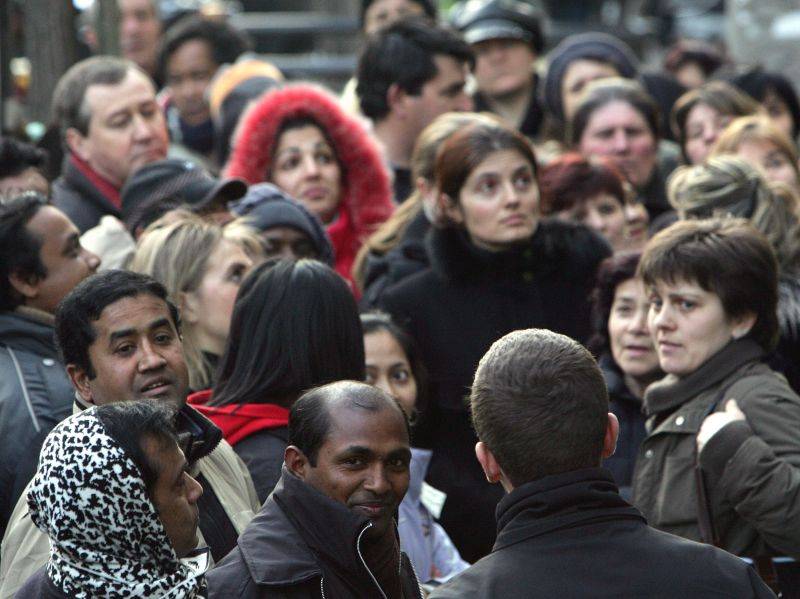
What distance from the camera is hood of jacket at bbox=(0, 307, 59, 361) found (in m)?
4.66

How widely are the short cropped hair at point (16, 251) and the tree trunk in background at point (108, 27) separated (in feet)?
11.8

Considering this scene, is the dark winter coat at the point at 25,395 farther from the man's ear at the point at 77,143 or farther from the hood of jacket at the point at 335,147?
the hood of jacket at the point at 335,147

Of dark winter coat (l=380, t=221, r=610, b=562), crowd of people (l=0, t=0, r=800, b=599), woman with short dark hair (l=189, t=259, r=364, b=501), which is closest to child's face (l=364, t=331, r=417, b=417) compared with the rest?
crowd of people (l=0, t=0, r=800, b=599)

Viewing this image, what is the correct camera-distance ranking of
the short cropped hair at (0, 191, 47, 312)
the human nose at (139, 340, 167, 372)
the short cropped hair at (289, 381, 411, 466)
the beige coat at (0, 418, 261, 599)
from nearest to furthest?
the short cropped hair at (289, 381, 411, 466) → the beige coat at (0, 418, 261, 599) → the human nose at (139, 340, 167, 372) → the short cropped hair at (0, 191, 47, 312)

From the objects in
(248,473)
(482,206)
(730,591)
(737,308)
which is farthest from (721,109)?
(730,591)

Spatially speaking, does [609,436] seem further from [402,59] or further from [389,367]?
[402,59]

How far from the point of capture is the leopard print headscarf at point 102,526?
3.11 metres

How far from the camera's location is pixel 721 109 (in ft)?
25.6

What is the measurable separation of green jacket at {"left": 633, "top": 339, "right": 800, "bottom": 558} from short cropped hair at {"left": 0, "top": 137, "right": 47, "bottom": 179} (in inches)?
114

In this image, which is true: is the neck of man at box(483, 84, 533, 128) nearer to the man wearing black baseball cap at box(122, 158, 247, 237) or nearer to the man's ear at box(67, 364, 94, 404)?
the man wearing black baseball cap at box(122, 158, 247, 237)

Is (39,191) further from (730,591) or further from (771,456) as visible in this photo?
(730,591)

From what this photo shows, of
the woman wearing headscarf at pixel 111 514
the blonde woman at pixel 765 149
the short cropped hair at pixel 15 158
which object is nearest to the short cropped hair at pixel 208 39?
the short cropped hair at pixel 15 158

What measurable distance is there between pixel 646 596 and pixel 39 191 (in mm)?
3742

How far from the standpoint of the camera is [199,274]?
5152 mm
